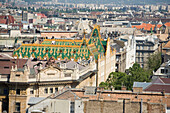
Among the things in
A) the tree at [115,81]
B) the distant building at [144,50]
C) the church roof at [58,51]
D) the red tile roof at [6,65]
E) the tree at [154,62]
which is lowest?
the distant building at [144,50]

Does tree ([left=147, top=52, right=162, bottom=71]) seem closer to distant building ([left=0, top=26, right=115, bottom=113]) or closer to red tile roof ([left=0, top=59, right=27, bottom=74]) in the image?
distant building ([left=0, top=26, right=115, bottom=113])

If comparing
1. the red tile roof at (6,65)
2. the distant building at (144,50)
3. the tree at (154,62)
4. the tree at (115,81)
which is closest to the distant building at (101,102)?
the red tile roof at (6,65)

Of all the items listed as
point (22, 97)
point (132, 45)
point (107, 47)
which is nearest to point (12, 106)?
point (22, 97)

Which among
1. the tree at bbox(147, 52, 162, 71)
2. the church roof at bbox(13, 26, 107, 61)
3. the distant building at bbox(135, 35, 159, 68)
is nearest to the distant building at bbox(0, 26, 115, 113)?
the church roof at bbox(13, 26, 107, 61)

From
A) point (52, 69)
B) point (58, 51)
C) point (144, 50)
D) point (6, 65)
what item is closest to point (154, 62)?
point (144, 50)

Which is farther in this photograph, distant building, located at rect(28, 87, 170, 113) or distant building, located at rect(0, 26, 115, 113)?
distant building, located at rect(0, 26, 115, 113)

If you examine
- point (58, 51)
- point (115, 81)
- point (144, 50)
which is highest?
point (58, 51)

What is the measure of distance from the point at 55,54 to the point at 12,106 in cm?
3187

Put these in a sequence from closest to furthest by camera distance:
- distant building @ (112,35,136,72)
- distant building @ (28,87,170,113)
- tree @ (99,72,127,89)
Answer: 1. distant building @ (28,87,170,113)
2. tree @ (99,72,127,89)
3. distant building @ (112,35,136,72)

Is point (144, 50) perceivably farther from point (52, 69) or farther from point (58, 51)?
point (52, 69)

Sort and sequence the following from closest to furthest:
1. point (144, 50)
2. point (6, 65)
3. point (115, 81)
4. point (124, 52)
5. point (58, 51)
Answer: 1. point (6, 65)
2. point (58, 51)
3. point (115, 81)
4. point (124, 52)
5. point (144, 50)

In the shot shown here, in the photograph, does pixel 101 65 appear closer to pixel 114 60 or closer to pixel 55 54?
pixel 55 54

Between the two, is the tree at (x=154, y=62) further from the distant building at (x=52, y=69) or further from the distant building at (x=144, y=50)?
the distant building at (x=144, y=50)

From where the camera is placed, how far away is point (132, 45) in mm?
149250
